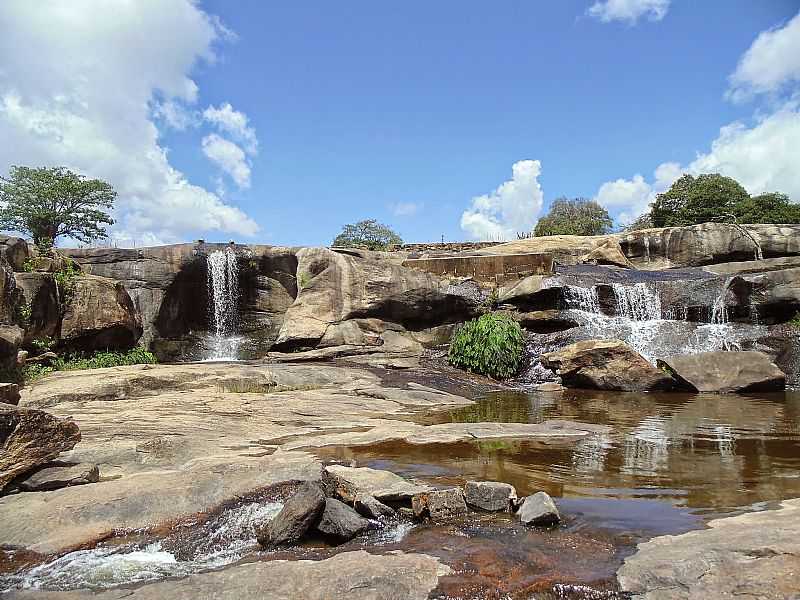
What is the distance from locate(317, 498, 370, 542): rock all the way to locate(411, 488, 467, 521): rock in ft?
1.38

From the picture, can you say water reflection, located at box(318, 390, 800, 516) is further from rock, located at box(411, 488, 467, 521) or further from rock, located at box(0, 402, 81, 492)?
rock, located at box(0, 402, 81, 492)

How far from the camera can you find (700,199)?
3859 cm

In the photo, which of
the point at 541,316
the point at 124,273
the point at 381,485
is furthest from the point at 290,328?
the point at 381,485

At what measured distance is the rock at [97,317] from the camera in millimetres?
14672

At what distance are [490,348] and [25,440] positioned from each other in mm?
12627

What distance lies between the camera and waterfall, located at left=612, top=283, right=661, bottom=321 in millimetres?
18078

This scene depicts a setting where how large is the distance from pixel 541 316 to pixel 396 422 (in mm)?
10746

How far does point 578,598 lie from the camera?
3.11 meters

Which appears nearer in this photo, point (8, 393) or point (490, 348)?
Answer: point (8, 393)

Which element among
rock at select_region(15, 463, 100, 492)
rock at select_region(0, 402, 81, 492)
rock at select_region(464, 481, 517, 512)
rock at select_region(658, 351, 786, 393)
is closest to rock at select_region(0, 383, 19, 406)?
rock at select_region(0, 402, 81, 492)

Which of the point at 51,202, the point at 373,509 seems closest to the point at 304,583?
the point at 373,509

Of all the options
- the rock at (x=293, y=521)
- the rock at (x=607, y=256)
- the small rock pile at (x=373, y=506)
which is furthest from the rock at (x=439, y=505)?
the rock at (x=607, y=256)

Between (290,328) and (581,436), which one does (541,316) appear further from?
(581,436)

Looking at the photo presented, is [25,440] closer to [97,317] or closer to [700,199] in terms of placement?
[97,317]
